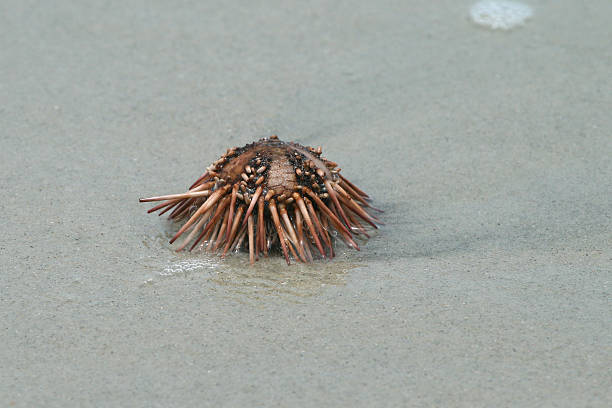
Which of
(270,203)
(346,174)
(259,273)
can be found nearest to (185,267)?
(259,273)

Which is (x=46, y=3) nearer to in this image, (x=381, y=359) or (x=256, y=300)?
(x=256, y=300)

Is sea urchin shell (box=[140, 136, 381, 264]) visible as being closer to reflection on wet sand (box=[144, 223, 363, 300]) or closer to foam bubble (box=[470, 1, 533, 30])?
reflection on wet sand (box=[144, 223, 363, 300])

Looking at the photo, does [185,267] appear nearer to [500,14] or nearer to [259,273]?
[259,273]

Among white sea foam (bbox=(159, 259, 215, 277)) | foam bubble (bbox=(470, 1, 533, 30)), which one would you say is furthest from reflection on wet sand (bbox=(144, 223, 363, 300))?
foam bubble (bbox=(470, 1, 533, 30))

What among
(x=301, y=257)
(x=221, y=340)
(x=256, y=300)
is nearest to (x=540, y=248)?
(x=301, y=257)

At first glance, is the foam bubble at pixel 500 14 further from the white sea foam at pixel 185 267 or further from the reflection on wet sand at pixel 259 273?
the white sea foam at pixel 185 267
